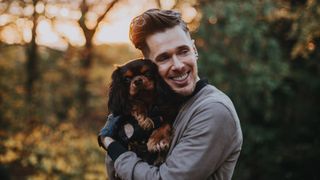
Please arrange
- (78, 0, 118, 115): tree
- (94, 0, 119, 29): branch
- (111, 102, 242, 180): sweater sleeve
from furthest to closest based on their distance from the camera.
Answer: (94, 0, 119, 29): branch, (78, 0, 118, 115): tree, (111, 102, 242, 180): sweater sleeve

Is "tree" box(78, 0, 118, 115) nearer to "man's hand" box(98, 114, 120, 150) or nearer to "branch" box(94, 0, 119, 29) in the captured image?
"branch" box(94, 0, 119, 29)

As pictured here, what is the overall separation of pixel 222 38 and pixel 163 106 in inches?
236

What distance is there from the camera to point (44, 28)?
1241 centimetres

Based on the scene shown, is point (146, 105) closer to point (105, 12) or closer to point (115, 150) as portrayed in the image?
point (115, 150)

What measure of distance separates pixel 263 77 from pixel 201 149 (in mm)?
6026

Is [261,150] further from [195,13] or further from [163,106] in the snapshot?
[163,106]

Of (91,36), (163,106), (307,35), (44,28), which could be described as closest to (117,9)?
(91,36)

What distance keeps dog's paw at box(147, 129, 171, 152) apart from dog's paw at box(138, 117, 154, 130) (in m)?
0.09

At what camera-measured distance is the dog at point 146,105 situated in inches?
89.6

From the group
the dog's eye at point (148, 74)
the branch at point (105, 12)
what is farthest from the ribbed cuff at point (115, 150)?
the branch at point (105, 12)

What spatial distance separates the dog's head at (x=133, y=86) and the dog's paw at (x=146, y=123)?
121 millimetres

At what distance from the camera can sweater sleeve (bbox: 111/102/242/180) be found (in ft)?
6.07

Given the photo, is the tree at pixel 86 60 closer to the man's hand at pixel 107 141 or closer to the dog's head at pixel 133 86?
the dog's head at pixel 133 86

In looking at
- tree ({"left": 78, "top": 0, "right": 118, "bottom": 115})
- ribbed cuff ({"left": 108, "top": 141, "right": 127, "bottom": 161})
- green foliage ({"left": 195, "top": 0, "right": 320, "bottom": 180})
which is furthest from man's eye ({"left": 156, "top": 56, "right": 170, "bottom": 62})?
tree ({"left": 78, "top": 0, "right": 118, "bottom": 115})
